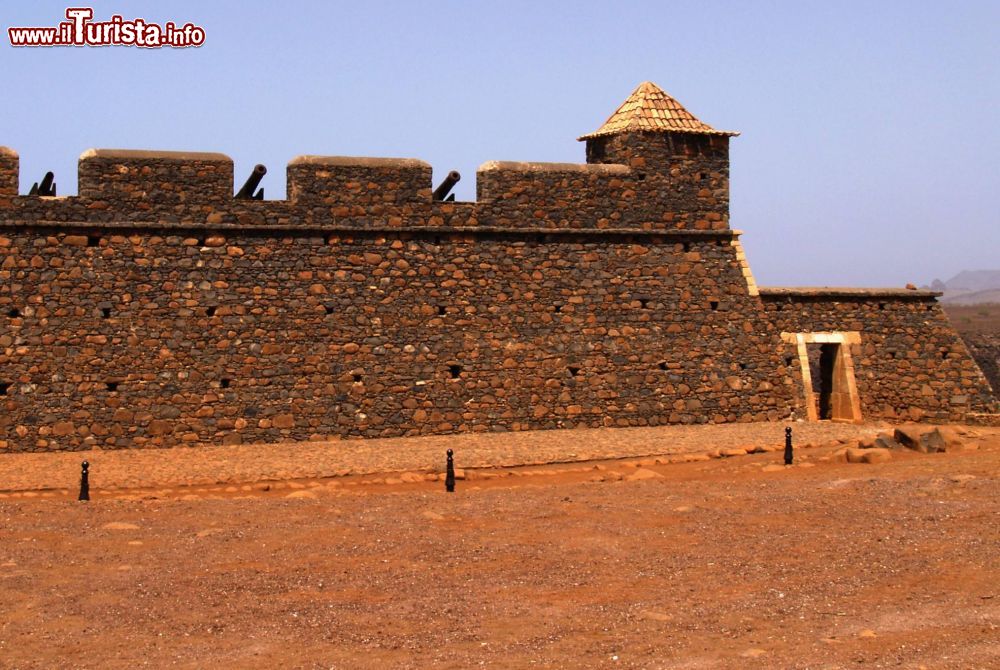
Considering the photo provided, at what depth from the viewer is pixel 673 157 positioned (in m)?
19.4

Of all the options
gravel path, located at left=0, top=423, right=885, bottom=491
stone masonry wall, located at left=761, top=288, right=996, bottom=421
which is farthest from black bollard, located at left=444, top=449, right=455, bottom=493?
stone masonry wall, located at left=761, top=288, right=996, bottom=421

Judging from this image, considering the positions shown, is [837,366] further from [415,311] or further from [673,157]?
[415,311]

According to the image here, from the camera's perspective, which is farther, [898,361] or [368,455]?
[898,361]

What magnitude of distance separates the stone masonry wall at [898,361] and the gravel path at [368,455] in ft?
4.91

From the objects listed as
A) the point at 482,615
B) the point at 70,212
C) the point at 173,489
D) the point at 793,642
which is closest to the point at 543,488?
the point at 173,489

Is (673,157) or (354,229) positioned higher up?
(673,157)

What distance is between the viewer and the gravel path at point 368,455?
49.4 feet

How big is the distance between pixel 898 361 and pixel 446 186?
→ 7.65 m

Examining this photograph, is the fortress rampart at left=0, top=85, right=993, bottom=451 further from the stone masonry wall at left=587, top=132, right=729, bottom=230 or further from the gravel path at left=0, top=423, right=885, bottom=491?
the gravel path at left=0, top=423, right=885, bottom=491

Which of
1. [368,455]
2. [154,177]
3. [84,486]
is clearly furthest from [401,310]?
[84,486]

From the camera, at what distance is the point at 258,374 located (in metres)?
17.4

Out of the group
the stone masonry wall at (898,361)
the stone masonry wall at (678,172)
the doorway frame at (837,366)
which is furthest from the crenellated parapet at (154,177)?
the stone masonry wall at (898,361)

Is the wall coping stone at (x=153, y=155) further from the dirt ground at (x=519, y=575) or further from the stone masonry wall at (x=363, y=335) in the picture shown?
Answer: the dirt ground at (x=519, y=575)

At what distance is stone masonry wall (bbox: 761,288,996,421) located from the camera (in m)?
20.1
